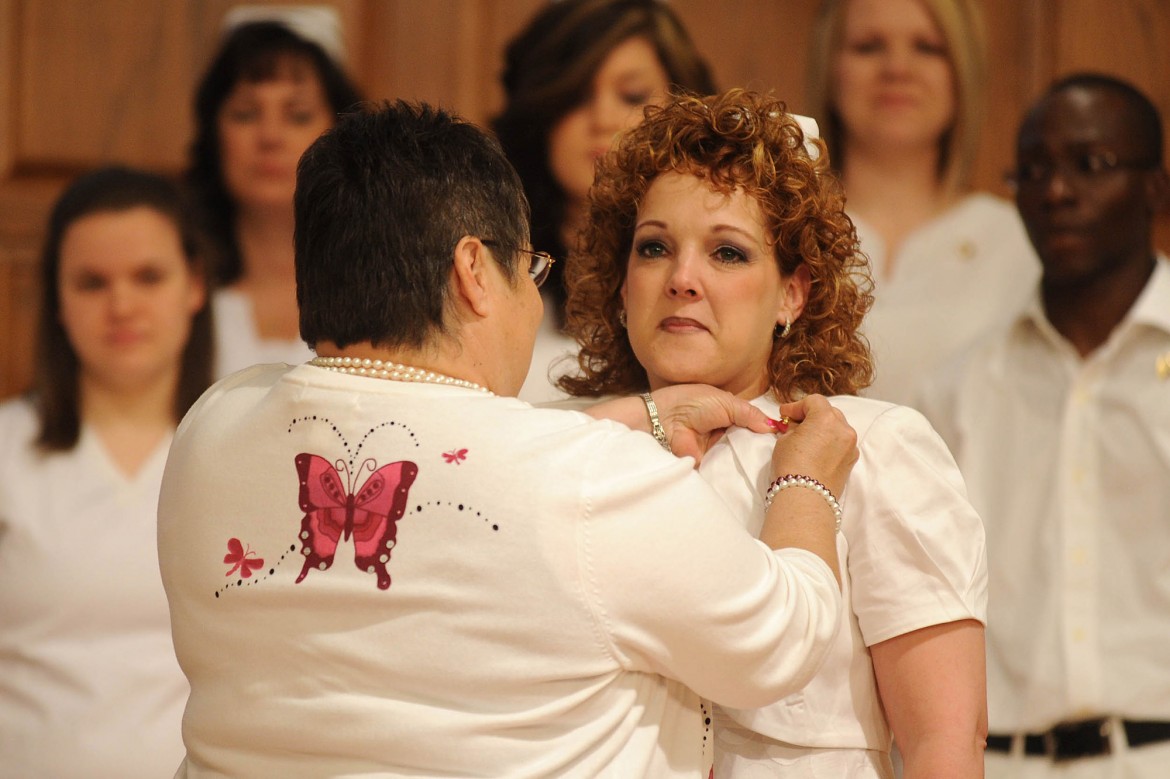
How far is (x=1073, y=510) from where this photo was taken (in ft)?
8.37

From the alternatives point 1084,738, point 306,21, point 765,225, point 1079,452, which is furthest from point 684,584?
point 306,21

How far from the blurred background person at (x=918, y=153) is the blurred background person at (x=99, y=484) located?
56.1 inches

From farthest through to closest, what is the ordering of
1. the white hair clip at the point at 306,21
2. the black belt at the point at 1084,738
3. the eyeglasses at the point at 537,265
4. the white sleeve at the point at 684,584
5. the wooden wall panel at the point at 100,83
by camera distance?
the wooden wall panel at the point at 100,83, the white hair clip at the point at 306,21, the black belt at the point at 1084,738, the eyeglasses at the point at 537,265, the white sleeve at the point at 684,584

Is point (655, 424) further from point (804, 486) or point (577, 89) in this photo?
point (577, 89)

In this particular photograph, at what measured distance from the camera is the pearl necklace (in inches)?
57.4

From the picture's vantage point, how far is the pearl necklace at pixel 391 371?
4.78 feet

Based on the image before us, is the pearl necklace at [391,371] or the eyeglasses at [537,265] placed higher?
the eyeglasses at [537,265]

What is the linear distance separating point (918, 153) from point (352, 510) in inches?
85.0

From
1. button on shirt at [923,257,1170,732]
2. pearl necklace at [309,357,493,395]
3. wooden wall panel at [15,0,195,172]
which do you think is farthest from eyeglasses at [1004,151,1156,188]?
wooden wall panel at [15,0,195,172]

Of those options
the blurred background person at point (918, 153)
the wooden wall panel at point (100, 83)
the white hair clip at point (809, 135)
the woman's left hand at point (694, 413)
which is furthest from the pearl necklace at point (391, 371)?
the wooden wall panel at point (100, 83)

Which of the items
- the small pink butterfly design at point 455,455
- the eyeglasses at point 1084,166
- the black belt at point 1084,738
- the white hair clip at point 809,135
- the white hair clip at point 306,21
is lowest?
the black belt at point 1084,738

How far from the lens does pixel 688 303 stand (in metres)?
1.77

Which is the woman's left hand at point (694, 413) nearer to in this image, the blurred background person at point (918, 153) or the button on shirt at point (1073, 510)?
the button on shirt at point (1073, 510)

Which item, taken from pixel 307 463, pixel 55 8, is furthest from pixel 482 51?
pixel 307 463
